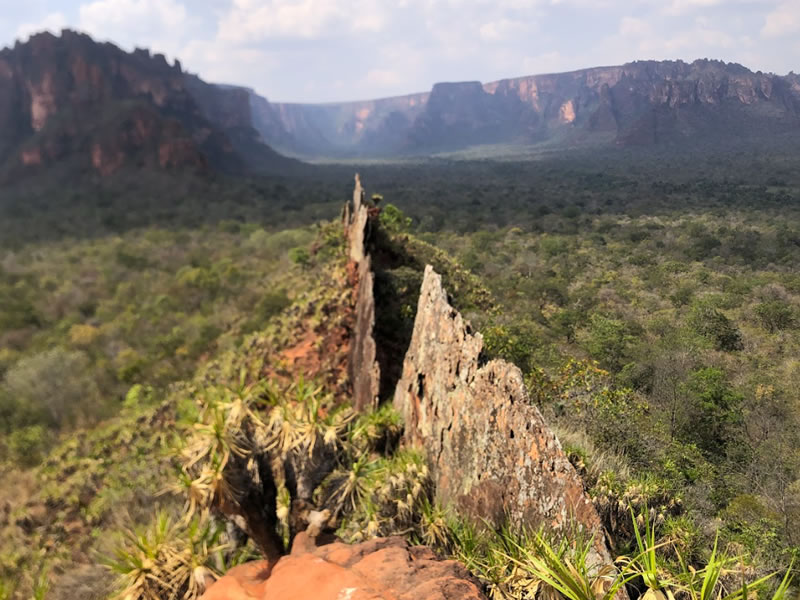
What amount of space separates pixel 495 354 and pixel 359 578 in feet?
15.7

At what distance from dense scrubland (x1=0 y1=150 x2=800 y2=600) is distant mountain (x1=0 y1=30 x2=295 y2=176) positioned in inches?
1691

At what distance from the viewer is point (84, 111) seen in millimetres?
82688

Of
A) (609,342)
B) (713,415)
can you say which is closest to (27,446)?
(609,342)

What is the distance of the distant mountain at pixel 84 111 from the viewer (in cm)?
7738

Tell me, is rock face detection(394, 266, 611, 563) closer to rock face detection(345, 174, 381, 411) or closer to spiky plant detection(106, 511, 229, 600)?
rock face detection(345, 174, 381, 411)

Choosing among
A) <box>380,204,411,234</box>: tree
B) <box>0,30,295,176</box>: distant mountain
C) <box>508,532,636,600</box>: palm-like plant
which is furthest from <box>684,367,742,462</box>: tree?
<box>0,30,295,176</box>: distant mountain

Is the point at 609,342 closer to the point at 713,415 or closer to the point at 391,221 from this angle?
the point at 713,415

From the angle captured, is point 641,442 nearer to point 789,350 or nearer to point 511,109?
point 789,350

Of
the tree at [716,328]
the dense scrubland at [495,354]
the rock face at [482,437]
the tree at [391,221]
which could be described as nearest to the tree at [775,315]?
the dense scrubland at [495,354]

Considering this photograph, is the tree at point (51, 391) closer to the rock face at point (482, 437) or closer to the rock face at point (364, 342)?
the rock face at point (364, 342)

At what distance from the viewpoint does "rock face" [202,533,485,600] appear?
492cm

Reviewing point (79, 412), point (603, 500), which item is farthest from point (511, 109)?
point (603, 500)

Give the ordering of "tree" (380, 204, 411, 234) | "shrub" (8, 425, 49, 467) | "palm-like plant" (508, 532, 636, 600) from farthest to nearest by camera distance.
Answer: "shrub" (8, 425, 49, 467), "tree" (380, 204, 411, 234), "palm-like plant" (508, 532, 636, 600)

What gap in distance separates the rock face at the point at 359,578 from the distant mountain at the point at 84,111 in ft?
277
